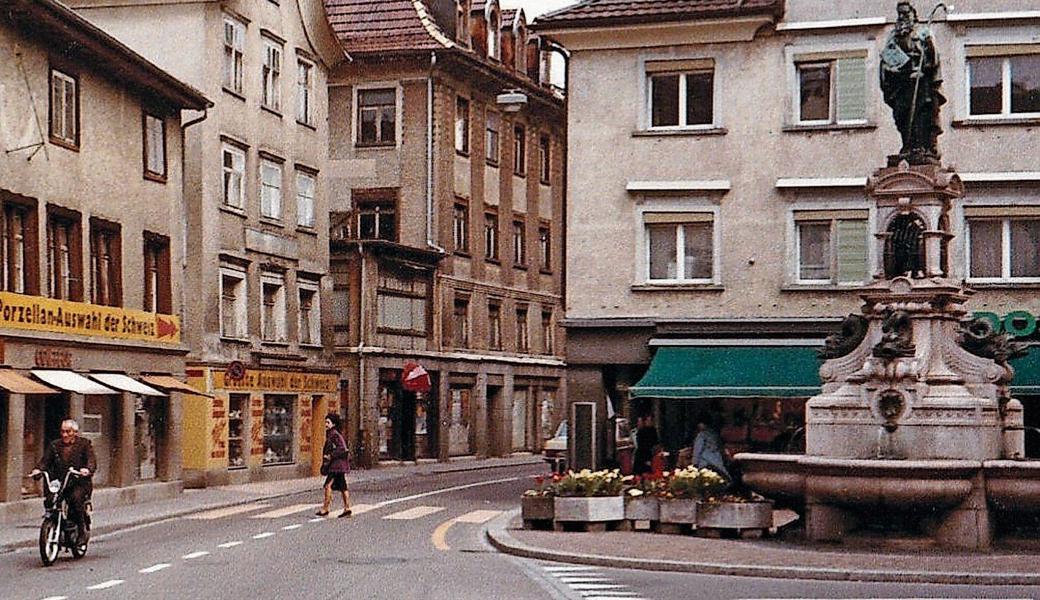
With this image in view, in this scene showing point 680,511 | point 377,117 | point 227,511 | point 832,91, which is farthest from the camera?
point 377,117

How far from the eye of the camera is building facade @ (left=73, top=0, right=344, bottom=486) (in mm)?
40750

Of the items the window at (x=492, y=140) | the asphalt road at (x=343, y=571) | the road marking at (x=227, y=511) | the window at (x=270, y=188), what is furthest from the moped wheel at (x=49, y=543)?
the window at (x=492, y=140)

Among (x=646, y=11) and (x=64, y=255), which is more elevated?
(x=646, y=11)

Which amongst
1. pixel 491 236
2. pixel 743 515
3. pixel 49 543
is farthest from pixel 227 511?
pixel 491 236

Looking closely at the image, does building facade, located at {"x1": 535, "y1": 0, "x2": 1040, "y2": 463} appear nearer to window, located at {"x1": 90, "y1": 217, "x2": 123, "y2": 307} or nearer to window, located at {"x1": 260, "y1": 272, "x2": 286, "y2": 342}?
window, located at {"x1": 90, "y1": 217, "x2": 123, "y2": 307}

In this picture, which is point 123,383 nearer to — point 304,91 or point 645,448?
point 645,448

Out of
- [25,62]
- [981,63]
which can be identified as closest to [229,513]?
[25,62]

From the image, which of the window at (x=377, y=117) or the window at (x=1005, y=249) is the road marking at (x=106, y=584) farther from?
the window at (x=377, y=117)

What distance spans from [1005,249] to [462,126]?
24368 millimetres

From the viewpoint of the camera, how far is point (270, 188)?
4478 centimetres

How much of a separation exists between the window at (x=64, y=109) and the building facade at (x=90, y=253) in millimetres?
33

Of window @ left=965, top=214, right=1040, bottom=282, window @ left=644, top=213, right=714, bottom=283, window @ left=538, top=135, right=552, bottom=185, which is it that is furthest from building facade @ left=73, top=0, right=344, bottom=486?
window @ left=965, top=214, right=1040, bottom=282

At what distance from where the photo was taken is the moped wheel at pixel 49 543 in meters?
20.6

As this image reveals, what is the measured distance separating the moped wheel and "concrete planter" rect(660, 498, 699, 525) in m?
7.56
